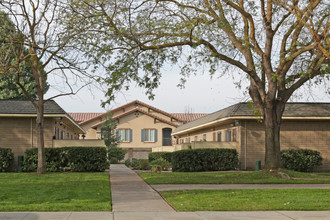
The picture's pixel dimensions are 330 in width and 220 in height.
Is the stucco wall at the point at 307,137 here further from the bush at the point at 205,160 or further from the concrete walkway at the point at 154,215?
the concrete walkway at the point at 154,215

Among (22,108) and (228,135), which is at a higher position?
(22,108)

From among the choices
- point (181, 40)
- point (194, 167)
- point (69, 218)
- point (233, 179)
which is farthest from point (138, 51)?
point (69, 218)

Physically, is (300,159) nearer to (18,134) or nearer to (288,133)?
(288,133)

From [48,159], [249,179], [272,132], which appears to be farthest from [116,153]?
[249,179]

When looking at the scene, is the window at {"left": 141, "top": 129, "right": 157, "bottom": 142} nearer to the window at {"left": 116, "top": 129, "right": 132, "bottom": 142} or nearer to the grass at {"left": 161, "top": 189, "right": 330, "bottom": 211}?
the window at {"left": 116, "top": 129, "right": 132, "bottom": 142}

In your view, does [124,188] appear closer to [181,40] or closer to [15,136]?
[181,40]

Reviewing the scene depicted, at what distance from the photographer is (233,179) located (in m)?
19.1

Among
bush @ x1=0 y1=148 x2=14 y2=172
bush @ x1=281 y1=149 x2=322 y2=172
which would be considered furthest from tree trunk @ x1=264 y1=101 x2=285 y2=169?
bush @ x1=0 y1=148 x2=14 y2=172

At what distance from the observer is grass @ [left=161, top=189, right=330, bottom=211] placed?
36.4 ft

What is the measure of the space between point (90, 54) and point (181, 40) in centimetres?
400

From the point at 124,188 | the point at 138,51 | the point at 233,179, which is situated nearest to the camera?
the point at 124,188

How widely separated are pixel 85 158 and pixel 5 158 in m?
Answer: 4.30

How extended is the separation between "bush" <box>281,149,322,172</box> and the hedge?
10.5m

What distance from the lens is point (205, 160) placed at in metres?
26.7
